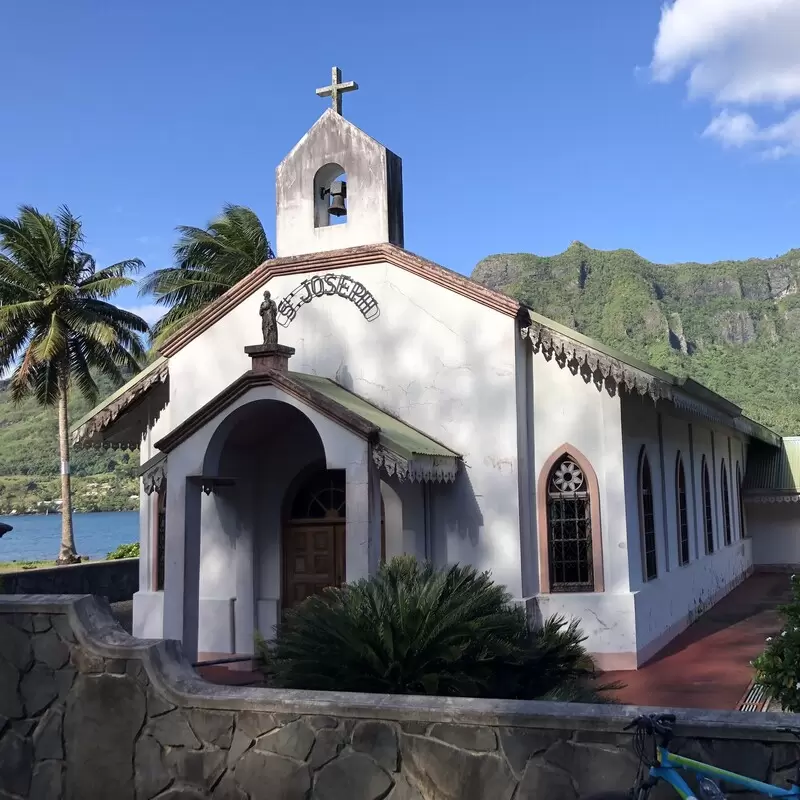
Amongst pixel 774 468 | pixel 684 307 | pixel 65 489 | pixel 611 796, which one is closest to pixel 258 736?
pixel 611 796

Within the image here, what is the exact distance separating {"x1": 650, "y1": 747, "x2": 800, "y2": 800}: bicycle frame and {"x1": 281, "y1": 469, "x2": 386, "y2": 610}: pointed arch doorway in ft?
28.8

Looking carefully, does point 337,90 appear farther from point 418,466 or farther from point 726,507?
point 726,507

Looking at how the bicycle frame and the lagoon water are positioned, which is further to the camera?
the lagoon water

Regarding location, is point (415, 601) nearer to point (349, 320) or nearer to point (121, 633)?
point (121, 633)

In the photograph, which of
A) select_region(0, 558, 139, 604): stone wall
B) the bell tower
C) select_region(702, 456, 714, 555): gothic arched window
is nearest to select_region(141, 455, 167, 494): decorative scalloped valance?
the bell tower

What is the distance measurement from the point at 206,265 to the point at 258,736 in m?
27.2

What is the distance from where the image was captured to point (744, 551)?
2353 cm

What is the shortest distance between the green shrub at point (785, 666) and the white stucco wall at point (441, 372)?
4333 millimetres

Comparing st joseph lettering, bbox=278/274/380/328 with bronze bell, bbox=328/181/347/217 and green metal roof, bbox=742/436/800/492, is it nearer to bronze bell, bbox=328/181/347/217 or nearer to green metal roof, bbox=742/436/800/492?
bronze bell, bbox=328/181/347/217

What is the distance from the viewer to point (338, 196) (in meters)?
13.6

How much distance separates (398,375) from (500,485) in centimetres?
207

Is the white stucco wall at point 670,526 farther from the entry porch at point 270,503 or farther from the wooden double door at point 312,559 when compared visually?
the wooden double door at point 312,559

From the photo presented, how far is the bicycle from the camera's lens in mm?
4156

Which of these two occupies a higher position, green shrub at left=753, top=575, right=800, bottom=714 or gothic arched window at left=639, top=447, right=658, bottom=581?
gothic arched window at left=639, top=447, right=658, bottom=581
